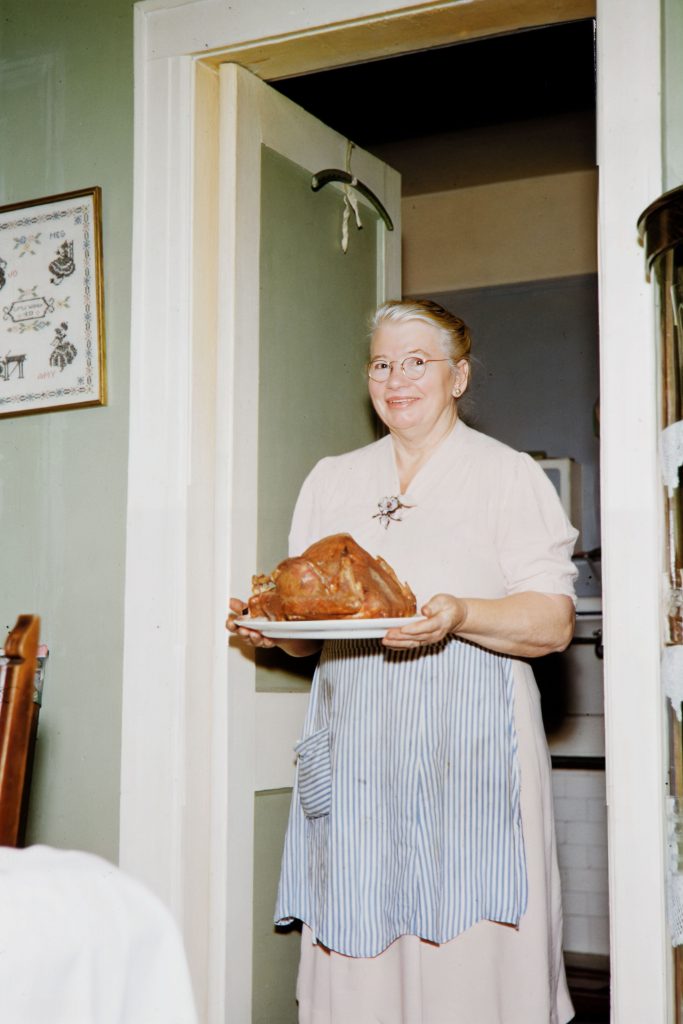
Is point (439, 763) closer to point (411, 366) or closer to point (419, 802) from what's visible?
point (419, 802)

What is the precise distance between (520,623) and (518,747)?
28 centimetres

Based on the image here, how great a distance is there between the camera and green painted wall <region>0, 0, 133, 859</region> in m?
2.84

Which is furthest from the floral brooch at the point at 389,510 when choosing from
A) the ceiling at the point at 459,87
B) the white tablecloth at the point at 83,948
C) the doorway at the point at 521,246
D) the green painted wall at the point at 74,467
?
the doorway at the point at 521,246

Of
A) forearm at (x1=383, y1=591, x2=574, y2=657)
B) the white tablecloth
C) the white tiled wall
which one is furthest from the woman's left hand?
the white tiled wall

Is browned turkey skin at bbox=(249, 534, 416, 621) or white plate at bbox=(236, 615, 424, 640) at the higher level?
browned turkey skin at bbox=(249, 534, 416, 621)

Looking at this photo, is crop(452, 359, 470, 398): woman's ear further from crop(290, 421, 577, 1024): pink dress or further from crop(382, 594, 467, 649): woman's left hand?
crop(382, 594, 467, 649): woman's left hand

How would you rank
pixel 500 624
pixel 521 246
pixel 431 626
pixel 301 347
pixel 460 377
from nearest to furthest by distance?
pixel 431 626
pixel 500 624
pixel 460 377
pixel 301 347
pixel 521 246

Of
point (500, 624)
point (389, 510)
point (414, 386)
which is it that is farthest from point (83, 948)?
point (414, 386)

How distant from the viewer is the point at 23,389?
9.86 ft

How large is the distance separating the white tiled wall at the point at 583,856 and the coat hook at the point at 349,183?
2.39m

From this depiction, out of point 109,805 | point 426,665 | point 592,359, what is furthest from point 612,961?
point 592,359

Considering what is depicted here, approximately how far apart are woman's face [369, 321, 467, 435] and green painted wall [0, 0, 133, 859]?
646mm

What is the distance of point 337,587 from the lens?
2359mm

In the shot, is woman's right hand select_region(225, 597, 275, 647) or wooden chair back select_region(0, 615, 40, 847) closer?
wooden chair back select_region(0, 615, 40, 847)
